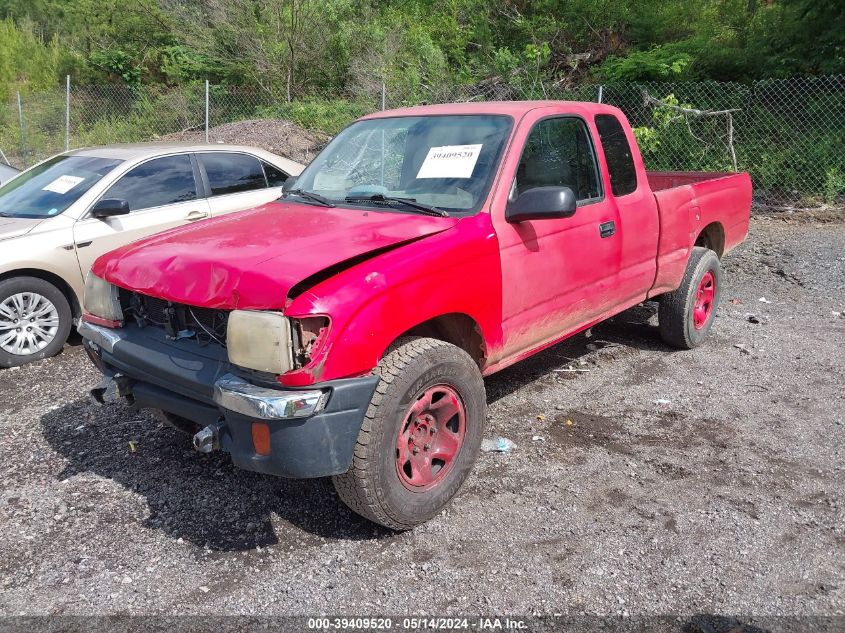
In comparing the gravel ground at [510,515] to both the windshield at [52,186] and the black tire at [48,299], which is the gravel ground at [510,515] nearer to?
the black tire at [48,299]

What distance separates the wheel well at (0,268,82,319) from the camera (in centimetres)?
571

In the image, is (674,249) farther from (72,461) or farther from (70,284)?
(70,284)

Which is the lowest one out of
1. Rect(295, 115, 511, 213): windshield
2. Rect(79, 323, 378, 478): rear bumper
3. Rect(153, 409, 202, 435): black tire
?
Rect(153, 409, 202, 435): black tire

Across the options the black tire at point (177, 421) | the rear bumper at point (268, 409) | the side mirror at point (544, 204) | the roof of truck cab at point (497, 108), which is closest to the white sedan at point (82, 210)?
the roof of truck cab at point (497, 108)

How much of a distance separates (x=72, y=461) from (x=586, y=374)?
3.58 m

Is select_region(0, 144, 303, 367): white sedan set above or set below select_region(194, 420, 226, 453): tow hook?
above

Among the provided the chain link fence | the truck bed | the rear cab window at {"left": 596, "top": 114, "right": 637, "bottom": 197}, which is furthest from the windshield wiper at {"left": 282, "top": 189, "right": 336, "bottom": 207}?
the chain link fence

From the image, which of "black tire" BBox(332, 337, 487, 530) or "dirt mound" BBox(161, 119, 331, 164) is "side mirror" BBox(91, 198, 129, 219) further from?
"dirt mound" BBox(161, 119, 331, 164)

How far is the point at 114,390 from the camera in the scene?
357 cm

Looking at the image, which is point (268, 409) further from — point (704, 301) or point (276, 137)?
point (276, 137)

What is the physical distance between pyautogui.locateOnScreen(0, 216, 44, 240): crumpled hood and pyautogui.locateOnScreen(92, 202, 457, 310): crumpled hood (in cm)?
254

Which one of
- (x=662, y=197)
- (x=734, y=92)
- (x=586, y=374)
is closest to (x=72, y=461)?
(x=586, y=374)

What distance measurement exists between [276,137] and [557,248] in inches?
461

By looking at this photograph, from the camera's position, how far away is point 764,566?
10.2 feet
